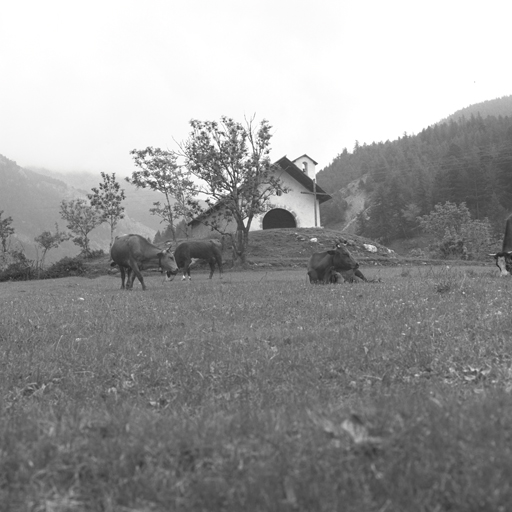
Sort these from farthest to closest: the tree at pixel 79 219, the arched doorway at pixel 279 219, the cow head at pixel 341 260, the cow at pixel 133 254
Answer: the tree at pixel 79 219
the arched doorway at pixel 279 219
the cow at pixel 133 254
the cow head at pixel 341 260

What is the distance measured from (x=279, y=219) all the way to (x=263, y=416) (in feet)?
184

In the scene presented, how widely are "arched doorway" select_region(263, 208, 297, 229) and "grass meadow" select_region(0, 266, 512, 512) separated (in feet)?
166

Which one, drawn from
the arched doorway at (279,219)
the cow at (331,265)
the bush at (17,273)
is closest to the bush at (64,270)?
the bush at (17,273)

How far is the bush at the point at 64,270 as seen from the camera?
4091 centimetres

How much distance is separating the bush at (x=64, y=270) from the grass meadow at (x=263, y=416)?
34.8 m

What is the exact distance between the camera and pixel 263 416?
3840 millimetres

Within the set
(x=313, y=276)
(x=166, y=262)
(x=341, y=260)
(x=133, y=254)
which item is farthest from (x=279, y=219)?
(x=341, y=260)

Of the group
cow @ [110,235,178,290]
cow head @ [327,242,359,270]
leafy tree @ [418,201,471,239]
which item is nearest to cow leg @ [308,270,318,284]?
cow head @ [327,242,359,270]

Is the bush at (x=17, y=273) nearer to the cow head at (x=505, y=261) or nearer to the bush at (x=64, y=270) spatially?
the bush at (x=64, y=270)

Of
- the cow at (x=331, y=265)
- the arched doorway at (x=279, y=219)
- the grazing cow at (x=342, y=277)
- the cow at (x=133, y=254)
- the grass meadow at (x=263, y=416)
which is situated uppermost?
the arched doorway at (x=279, y=219)

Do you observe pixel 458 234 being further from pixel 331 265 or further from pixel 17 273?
pixel 17 273

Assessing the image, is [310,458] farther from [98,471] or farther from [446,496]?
[98,471]

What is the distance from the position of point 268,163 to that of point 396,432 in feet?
132

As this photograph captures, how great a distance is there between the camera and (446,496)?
262cm
